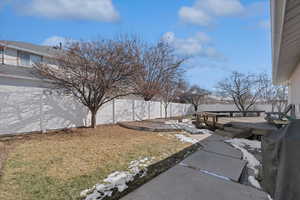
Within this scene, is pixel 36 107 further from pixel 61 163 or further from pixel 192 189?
pixel 192 189

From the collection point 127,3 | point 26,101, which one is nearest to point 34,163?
point 26,101

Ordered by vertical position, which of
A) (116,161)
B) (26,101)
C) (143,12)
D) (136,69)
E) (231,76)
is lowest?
(116,161)

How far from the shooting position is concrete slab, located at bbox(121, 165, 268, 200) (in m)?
2.46

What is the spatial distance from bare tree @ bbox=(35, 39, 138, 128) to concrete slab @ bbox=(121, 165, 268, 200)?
502 cm

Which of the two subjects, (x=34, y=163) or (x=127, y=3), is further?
(x=127, y=3)

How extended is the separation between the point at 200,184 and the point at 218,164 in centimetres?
124

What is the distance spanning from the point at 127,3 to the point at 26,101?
19.9 feet

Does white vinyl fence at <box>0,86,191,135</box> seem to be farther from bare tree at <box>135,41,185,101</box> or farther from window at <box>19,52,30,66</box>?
window at <box>19,52,30,66</box>

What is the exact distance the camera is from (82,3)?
7410 mm

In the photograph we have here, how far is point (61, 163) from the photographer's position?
3518mm

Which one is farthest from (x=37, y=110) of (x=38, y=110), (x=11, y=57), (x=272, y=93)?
(x=272, y=93)

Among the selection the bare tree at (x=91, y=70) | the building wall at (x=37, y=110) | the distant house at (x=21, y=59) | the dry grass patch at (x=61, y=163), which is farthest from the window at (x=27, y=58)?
the dry grass patch at (x=61, y=163)

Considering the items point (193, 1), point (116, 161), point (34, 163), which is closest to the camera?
point (34, 163)

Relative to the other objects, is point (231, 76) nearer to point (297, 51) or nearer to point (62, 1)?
point (297, 51)
